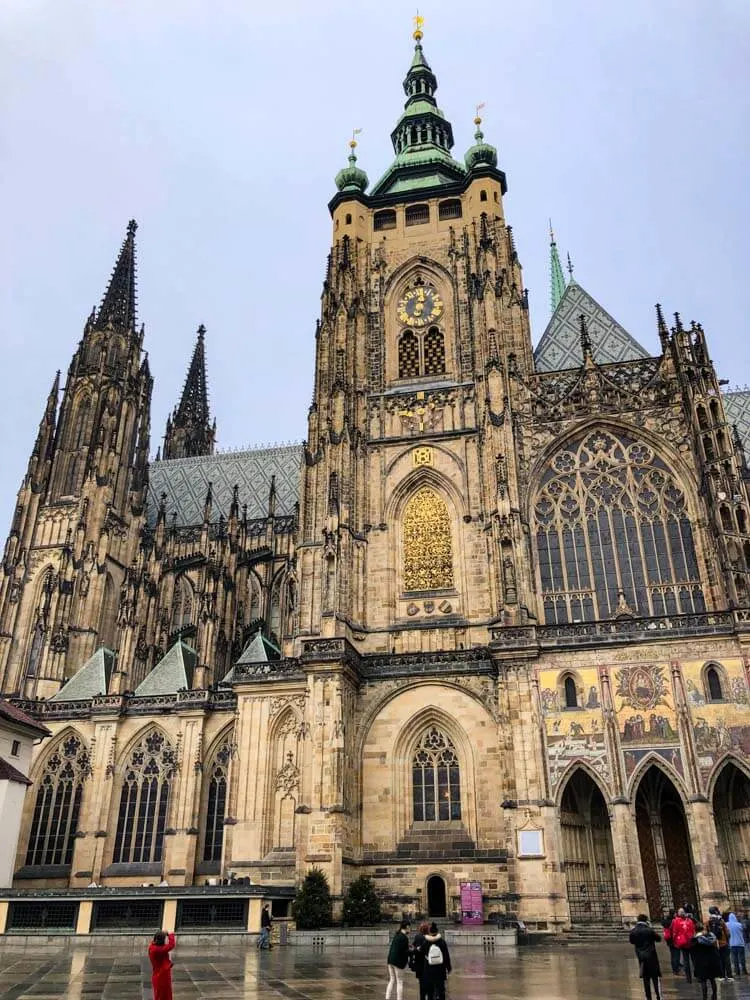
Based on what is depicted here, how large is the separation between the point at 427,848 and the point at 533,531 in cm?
1223

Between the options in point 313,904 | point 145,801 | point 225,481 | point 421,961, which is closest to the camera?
point 421,961

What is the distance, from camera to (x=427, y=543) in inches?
1300

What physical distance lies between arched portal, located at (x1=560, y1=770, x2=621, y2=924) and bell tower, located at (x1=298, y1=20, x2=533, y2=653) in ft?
20.5

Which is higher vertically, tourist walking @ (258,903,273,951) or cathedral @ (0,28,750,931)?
cathedral @ (0,28,750,931)

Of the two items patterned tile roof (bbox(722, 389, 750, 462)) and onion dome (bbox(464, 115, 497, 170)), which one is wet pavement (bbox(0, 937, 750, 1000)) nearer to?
patterned tile roof (bbox(722, 389, 750, 462))

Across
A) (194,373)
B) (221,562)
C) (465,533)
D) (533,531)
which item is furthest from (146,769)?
(194,373)

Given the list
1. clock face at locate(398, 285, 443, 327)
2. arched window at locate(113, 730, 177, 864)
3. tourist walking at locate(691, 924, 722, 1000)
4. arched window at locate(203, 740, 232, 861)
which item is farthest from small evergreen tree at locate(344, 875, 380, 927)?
clock face at locate(398, 285, 443, 327)

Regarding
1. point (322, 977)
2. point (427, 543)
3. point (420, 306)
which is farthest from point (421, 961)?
point (420, 306)

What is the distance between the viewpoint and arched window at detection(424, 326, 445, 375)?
36.8 metres

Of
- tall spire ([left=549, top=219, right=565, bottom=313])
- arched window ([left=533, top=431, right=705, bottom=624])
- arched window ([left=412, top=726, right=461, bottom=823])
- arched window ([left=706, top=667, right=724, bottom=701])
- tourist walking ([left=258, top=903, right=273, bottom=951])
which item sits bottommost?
tourist walking ([left=258, top=903, right=273, bottom=951])

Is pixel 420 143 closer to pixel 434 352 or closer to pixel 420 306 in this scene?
pixel 420 306

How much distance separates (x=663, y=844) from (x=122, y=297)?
45.7 m

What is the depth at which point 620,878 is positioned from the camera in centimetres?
2377

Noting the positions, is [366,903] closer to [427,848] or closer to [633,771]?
[427,848]
